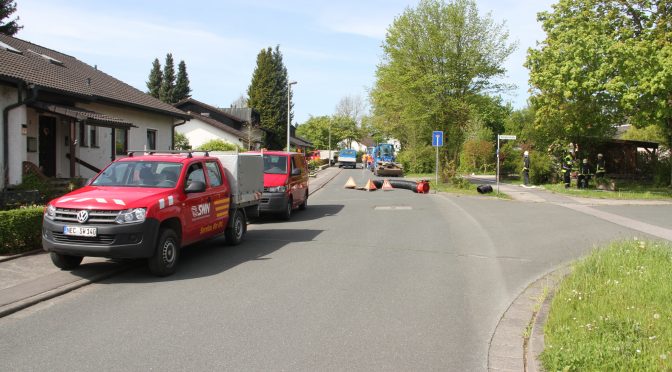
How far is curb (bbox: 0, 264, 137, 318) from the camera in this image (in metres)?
6.01

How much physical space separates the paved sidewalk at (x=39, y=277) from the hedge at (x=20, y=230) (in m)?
0.21

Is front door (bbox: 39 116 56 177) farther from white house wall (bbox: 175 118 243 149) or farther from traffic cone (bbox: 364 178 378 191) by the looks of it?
white house wall (bbox: 175 118 243 149)

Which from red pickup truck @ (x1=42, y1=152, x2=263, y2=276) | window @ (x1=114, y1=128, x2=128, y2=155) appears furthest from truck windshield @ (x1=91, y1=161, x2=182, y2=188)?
window @ (x1=114, y1=128, x2=128, y2=155)

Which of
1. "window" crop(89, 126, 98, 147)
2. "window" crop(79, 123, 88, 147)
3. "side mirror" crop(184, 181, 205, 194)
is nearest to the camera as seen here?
"side mirror" crop(184, 181, 205, 194)

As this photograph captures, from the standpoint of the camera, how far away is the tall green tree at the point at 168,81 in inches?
3305

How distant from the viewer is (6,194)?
11289 millimetres

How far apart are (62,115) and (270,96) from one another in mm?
58741

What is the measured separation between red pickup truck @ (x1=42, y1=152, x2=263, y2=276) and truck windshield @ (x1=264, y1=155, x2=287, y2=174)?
4.97 meters

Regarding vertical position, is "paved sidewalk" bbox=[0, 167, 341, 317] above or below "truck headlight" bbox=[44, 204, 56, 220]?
below

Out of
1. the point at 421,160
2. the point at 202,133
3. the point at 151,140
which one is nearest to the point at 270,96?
the point at 202,133

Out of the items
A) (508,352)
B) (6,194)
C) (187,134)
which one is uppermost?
(187,134)

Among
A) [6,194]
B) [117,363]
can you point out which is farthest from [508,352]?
[6,194]

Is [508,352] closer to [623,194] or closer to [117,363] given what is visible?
[117,363]

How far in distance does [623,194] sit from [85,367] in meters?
23.9
